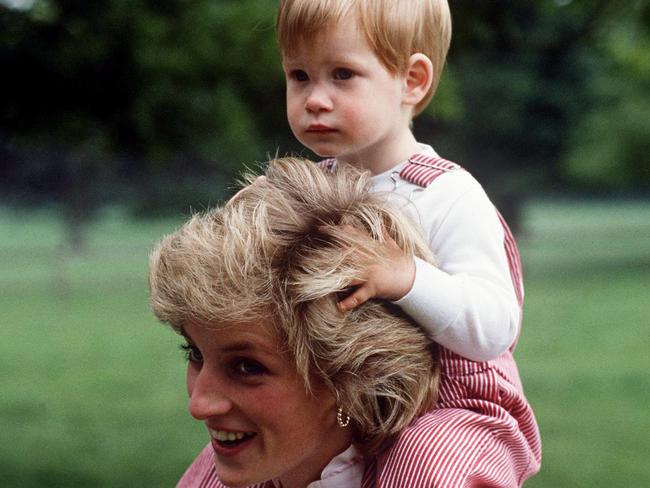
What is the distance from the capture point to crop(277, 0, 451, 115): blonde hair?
235 centimetres

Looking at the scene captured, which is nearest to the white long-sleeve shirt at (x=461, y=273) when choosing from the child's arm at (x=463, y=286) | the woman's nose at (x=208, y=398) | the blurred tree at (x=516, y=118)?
the child's arm at (x=463, y=286)

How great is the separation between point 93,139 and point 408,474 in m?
5.62

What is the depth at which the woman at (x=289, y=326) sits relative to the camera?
2127 millimetres

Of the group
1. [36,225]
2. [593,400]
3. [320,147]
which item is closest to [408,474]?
[320,147]

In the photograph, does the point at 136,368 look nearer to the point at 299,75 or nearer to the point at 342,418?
the point at 299,75

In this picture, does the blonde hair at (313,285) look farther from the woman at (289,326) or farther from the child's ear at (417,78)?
the child's ear at (417,78)

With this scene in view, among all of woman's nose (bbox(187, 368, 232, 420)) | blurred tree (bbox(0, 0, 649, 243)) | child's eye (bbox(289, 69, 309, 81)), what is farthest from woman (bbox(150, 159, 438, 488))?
blurred tree (bbox(0, 0, 649, 243))

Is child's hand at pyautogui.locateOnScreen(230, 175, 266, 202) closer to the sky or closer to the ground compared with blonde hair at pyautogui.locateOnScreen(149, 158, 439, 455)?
closer to the sky

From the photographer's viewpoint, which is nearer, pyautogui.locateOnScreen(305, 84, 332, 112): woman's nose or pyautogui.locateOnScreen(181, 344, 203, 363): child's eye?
pyautogui.locateOnScreen(181, 344, 203, 363): child's eye

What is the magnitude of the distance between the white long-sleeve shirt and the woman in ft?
0.21

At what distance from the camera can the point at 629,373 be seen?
Result: 48.5 ft

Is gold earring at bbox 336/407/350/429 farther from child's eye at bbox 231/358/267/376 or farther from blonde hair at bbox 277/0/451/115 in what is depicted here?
blonde hair at bbox 277/0/451/115

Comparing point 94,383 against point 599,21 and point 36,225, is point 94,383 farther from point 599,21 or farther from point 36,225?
point 36,225

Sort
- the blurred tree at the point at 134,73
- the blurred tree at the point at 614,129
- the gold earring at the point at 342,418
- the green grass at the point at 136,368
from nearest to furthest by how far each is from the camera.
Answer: the gold earring at the point at 342,418 → the blurred tree at the point at 134,73 → the green grass at the point at 136,368 → the blurred tree at the point at 614,129
